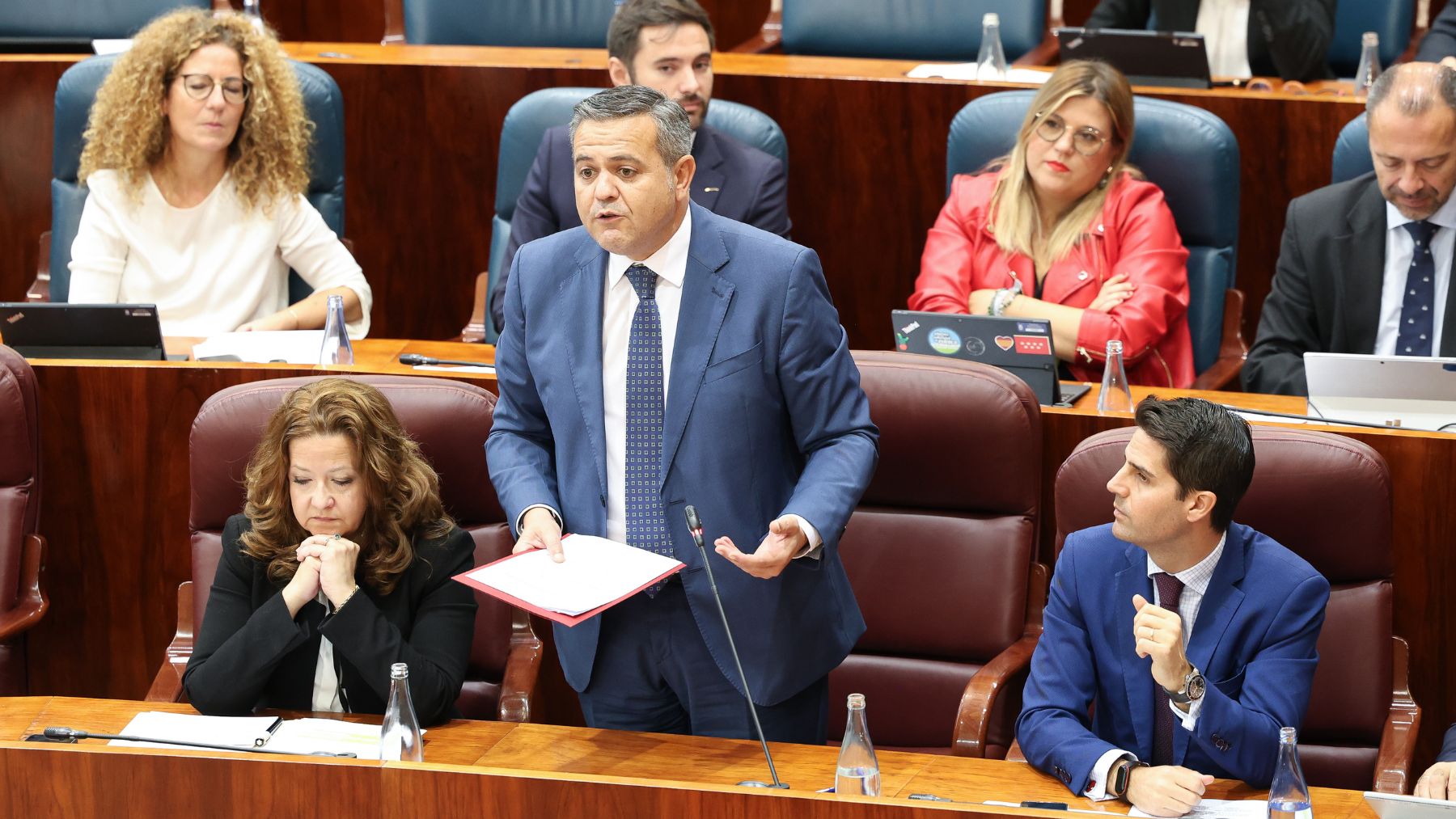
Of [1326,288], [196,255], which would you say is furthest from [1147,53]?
[196,255]

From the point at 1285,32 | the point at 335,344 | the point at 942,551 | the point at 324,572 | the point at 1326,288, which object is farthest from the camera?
the point at 1285,32

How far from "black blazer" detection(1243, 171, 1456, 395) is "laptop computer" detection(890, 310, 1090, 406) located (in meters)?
0.48

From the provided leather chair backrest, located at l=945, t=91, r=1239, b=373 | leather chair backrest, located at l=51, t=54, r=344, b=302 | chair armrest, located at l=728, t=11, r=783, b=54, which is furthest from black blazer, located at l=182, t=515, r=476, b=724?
chair armrest, located at l=728, t=11, r=783, b=54

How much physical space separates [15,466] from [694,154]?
1313 mm

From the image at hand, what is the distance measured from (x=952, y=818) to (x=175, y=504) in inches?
61.1

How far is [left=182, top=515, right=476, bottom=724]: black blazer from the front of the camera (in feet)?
6.70

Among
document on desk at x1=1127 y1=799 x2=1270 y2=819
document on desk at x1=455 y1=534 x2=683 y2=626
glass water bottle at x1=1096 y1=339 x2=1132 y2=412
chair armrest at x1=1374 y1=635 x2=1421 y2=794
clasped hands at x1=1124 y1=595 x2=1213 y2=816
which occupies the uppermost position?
glass water bottle at x1=1096 y1=339 x2=1132 y2=412

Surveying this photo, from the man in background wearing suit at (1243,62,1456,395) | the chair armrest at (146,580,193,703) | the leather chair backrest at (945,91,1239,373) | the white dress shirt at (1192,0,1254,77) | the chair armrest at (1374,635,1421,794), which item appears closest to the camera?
the chair armrest at (1374,635,1421,794)

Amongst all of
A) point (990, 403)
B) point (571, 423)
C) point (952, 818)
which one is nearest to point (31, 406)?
point (571, 423)

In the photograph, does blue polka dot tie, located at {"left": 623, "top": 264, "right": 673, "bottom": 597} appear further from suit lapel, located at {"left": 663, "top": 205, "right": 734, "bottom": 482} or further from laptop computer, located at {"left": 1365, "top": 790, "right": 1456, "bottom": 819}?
laptop computer, located at {"left": 1365, "top": 790, "right": 1456, "bottom": 819}

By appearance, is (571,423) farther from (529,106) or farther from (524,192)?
(529,106)

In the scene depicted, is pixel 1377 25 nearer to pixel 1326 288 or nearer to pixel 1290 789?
pixel 1326 288

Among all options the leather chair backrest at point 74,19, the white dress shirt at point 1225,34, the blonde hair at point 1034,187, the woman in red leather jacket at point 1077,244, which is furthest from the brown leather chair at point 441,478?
the white dress shirt at point 1225,34

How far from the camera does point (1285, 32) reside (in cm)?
389
